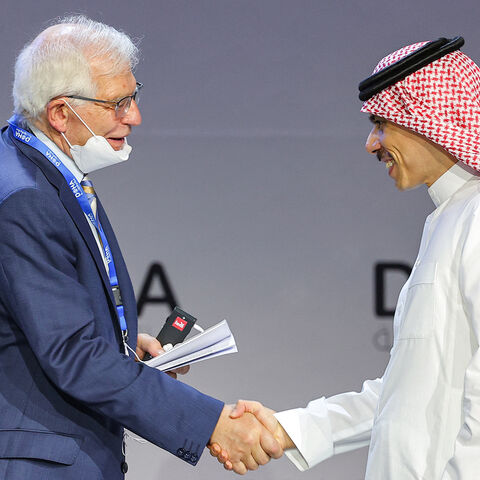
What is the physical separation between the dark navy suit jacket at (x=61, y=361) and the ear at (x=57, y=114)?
123mm

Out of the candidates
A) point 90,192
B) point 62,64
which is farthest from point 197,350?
point 62,64

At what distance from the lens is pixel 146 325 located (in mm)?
4031

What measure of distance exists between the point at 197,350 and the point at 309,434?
0.45 metres

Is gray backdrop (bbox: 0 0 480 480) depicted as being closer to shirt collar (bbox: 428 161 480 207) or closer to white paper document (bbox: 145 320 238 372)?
white paper document (bbox: 145 320 238 372)

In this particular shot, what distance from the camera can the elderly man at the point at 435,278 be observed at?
5.51 feet

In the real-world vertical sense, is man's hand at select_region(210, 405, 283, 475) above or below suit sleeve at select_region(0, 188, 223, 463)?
below

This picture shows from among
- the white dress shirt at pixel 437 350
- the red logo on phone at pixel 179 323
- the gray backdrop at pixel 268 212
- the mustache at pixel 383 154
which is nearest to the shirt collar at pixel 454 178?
the white dress shirt at pixel 437 350

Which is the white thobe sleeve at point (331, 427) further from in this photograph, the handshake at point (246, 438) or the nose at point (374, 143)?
the nose at point (374, 143)

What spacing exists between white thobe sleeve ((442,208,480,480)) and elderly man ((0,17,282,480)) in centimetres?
68

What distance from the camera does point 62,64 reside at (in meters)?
2.05

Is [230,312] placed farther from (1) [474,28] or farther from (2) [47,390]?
(2) [47,390]

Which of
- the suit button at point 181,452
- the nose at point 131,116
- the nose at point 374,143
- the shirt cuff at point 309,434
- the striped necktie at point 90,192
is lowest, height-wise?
the shirt cuff at point 309,434

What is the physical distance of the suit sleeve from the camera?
5.95ft

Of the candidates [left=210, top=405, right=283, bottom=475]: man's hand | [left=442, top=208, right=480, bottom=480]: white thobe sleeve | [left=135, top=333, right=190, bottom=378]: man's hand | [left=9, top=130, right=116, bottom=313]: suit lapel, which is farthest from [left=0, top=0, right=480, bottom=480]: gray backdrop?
[left=442, top=208, right=480, bottom=480]: white thobe sleeve
